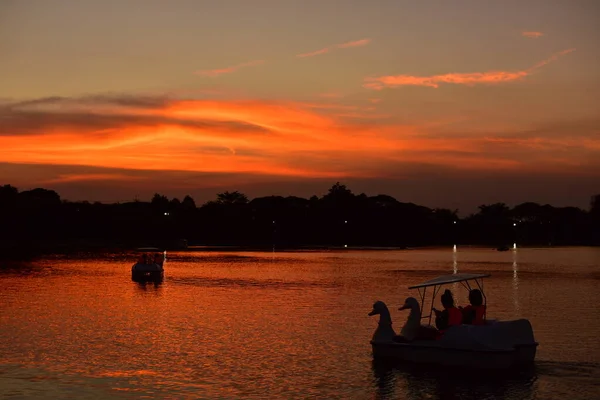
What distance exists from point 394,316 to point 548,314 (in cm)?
1043

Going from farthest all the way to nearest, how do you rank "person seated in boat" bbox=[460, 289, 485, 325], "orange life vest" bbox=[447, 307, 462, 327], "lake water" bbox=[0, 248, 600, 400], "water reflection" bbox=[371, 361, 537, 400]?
"person seated in boat" bbox=[460, 289, 485, 325] → "orange life vest" bbox=[447, 307, 462, 327] → "lake water" bbox=[0, 248, 600, 400] → "water reflection" bbox=[371, 361, 537, 400]

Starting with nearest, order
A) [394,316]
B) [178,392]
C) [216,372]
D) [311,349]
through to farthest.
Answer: [178,392], [216,372], [311,349], [394,316]

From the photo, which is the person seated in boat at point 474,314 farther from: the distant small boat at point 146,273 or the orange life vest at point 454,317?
the distant small boat at point 146,273

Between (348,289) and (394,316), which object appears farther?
(348,289)

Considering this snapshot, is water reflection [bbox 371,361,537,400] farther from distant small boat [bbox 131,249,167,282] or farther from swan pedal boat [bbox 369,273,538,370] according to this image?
distant small boat [bbox 131,249,167,282]

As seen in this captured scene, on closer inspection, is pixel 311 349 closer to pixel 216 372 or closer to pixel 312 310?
pixel 216 372

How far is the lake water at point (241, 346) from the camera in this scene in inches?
909

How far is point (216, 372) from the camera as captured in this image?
25547mm

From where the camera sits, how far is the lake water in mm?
23078

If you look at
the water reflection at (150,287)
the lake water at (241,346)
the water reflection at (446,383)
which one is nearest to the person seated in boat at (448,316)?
the water reflection at (446,383)

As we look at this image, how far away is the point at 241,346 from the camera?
31203mm

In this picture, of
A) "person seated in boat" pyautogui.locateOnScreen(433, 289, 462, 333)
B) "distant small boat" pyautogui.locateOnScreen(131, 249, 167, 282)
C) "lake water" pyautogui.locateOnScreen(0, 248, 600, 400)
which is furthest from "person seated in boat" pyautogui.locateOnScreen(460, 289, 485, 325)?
"distant small boat" pyautogui.locateOnScreen(131, 249, 167, 282)

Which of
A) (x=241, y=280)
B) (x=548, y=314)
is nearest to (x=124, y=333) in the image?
(x=548, y=314)

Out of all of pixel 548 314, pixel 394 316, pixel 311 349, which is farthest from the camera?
pixel 548 314
